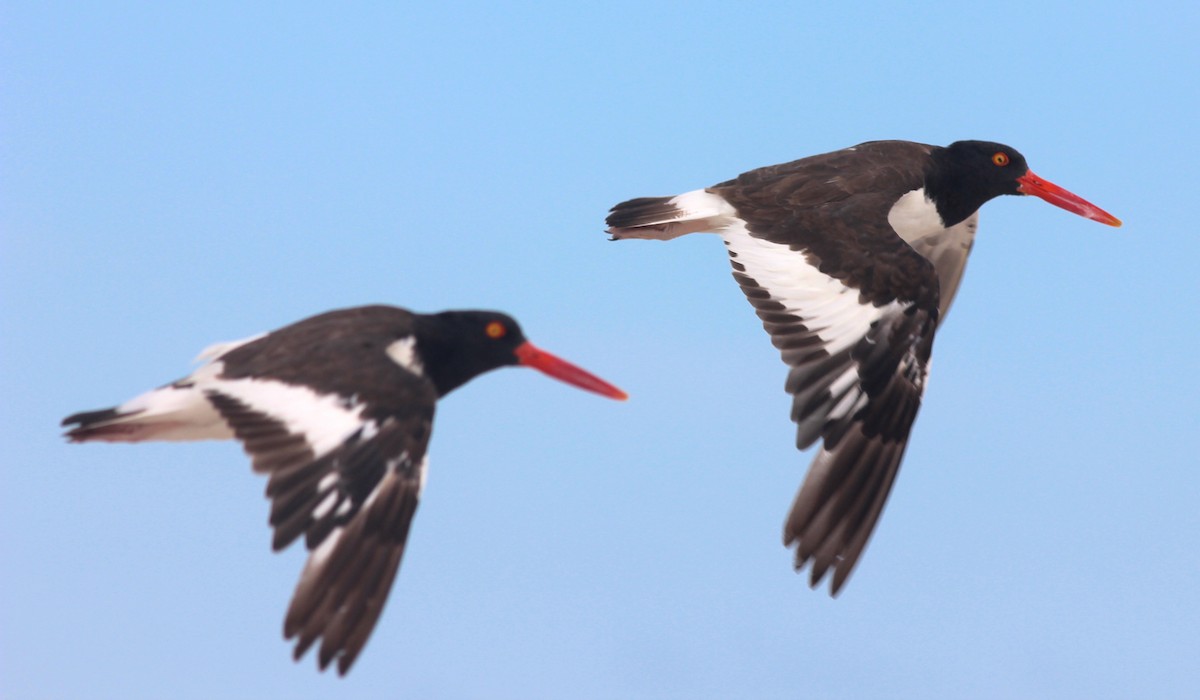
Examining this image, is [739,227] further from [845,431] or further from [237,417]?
[237,417]

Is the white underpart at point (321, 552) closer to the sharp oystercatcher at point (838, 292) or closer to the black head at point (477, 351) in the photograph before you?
the black head at point (477, 351)

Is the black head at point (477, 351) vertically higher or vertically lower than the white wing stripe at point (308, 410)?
higher

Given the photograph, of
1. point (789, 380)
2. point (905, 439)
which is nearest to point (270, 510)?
point (789, 380)

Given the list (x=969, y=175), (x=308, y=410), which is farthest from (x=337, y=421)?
(x=969, y=175)

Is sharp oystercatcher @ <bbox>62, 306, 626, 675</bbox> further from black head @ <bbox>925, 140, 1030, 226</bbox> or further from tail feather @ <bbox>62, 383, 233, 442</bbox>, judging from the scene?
black head @ <bbox>925, 140, 1030, 226</bbox>

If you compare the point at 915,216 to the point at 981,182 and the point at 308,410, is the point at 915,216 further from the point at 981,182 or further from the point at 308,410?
the point at 308,410

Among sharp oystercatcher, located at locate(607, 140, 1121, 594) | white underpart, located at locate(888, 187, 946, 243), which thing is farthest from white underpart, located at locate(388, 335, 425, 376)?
white underpart, located at locate(888, 187, 946, 243)

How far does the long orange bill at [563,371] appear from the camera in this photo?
303 inches

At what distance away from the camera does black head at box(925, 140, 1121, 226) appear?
9.88 metres

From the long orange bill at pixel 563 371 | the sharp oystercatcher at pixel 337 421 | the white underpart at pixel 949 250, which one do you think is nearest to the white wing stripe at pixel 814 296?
the long orange bill at pixel 563 371

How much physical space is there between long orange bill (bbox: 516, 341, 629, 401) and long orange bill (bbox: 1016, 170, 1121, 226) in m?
4.05

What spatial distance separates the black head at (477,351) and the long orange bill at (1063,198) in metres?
4.10

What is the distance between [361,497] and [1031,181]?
590 cm

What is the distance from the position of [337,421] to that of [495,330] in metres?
1.23
